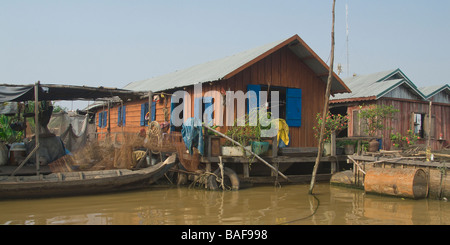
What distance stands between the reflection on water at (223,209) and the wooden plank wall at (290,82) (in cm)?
366

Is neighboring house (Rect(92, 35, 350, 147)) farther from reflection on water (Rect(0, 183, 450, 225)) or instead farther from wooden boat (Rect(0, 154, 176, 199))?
reflection on water (Rect(0, 183, 450, 225))

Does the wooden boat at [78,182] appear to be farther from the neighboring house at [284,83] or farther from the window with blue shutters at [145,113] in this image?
the window with blue shutters at [145,113]

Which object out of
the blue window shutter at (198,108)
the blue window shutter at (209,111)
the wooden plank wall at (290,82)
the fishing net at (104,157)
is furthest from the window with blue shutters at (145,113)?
the fishing net at (104,157)

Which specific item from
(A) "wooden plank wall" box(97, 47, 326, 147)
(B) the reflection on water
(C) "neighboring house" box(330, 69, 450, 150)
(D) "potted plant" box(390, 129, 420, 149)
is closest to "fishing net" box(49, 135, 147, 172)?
(B) the reflection on water

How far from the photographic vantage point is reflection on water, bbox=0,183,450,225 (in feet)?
23.0

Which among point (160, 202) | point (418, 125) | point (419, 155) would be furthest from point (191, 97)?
point (418, 125)

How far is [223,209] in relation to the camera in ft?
26.3
